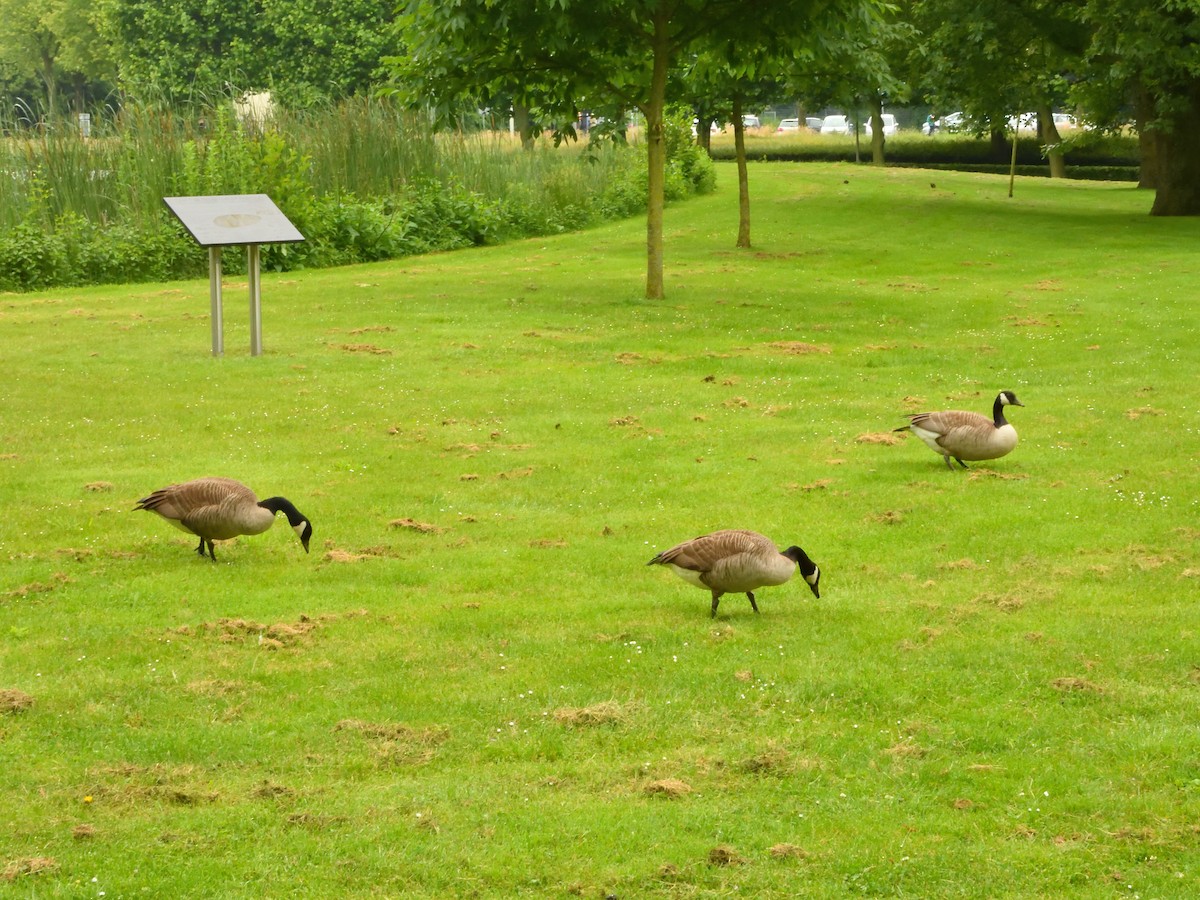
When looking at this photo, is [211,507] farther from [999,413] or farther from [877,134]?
[877,134]

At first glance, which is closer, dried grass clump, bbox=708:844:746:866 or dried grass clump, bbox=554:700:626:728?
dried grass clump, bbox=708:844:746:866

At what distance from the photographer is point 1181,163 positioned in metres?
40.7

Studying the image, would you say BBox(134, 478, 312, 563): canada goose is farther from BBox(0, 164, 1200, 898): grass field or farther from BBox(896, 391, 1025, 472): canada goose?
BBox(896, 391, 1025, 472): canada goose

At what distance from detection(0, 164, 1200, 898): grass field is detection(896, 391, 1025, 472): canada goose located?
1.08 feet

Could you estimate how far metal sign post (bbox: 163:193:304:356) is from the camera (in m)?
20.1

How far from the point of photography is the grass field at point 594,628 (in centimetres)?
704

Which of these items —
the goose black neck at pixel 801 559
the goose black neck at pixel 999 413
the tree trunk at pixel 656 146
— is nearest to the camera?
the goose black neck at pixel 801 559

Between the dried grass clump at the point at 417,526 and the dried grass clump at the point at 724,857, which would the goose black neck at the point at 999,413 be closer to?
the dried grass clump at the point at 417,526

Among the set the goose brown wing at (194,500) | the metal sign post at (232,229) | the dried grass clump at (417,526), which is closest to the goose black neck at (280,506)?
the goose brown wing at (194,500)

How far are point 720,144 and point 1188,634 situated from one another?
83.0 metres

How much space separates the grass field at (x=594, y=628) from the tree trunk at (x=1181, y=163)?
729 inches

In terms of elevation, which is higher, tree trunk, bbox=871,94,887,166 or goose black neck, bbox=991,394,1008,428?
tree trunk, bbox=871,94,887,166

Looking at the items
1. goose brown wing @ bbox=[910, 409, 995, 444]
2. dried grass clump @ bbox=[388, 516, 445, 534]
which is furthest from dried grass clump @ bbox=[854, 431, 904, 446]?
dried grass clump @ bbox=[388, 516, 445, 534]

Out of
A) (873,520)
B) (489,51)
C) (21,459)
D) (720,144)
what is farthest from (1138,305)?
(720,144)
